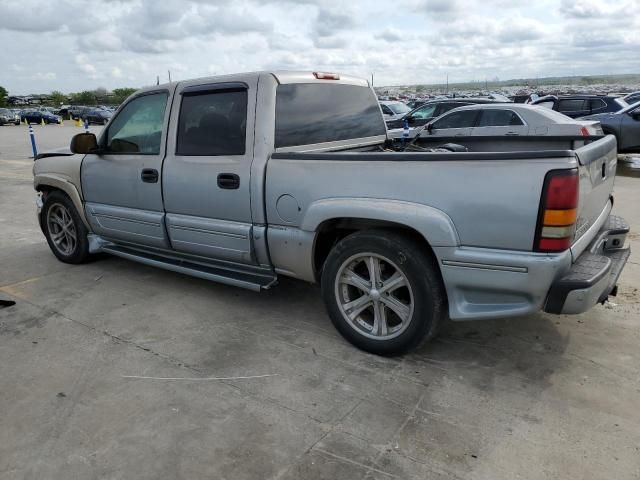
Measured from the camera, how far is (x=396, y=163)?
10.3ft

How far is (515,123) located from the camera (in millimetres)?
9984

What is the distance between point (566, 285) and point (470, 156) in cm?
86

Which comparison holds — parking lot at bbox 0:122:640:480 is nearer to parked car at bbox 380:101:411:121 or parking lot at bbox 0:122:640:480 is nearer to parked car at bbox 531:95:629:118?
parked car at bbox 531:95:629:118

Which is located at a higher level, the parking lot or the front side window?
the front side window

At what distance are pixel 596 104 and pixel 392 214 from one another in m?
13.2

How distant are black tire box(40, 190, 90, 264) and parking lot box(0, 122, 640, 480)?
3.08ft

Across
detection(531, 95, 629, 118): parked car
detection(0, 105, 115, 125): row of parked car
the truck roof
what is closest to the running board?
the truck roof

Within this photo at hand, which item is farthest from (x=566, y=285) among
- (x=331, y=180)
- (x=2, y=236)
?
(x=2, y=236)

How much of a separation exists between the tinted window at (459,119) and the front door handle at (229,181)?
7.99m

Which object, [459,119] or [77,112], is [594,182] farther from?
[77,112]

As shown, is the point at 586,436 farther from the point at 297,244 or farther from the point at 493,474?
the point at 297,244

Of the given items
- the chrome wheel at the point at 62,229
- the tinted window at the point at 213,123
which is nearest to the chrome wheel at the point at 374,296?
the tinted window at the point at 213,123

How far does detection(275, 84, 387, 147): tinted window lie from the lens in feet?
12.8

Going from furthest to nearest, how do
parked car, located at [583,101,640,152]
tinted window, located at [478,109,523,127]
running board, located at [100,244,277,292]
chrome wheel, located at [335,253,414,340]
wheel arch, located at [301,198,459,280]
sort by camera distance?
1. parked car, located at [583,101,640,152]
2. tinted window, located at [478,109,523,127]
3. running board, located at [100,244,277,292]
4. chrome wheel, located at [335,253,414,340]
5. wheel arch, located at [301,198,459,280]
